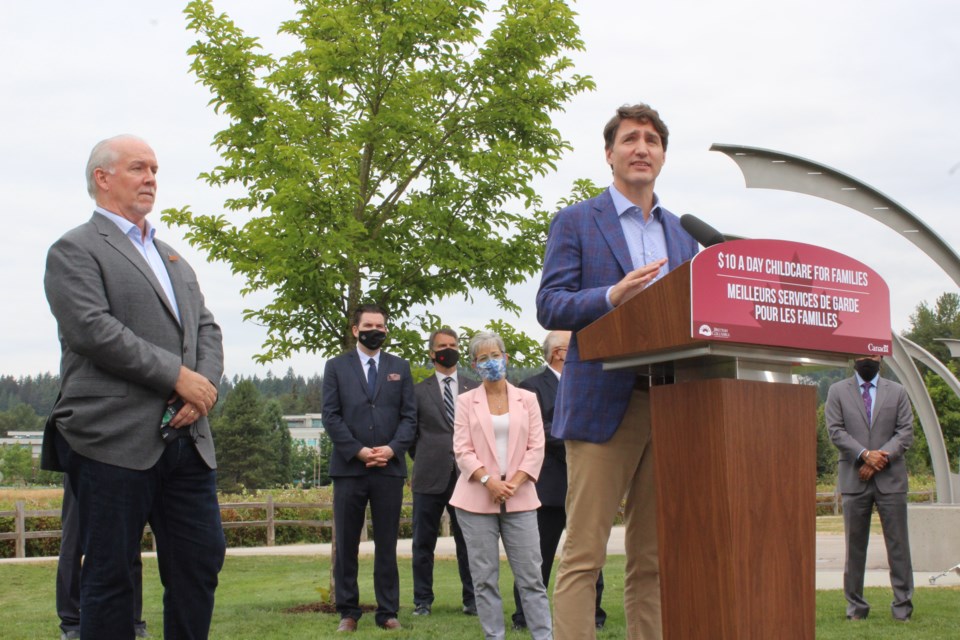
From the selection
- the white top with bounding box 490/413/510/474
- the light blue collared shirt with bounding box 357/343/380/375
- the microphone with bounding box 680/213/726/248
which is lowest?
the white top with bounding box 490/413/510/474

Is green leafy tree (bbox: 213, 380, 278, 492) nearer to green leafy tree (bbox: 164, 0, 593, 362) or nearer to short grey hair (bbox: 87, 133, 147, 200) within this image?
green leafy tree (bbox: 164, 0, 593, 362)

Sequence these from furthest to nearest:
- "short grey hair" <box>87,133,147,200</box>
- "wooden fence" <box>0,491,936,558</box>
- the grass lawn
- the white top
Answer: "wooden fence" <box>0,491,936,558</box> < the grass lawn < the white top < "short grey hair" <box>87,133,147,200</box>

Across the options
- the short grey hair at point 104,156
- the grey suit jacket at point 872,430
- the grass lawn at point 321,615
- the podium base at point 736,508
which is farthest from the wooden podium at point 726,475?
the grey suit jacket at point 872,430

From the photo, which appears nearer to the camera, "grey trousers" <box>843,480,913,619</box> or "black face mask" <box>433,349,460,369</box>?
"grey trousers" <box>843,480,913,619</box>

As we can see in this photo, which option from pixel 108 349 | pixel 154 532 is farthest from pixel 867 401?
pixel 108 349

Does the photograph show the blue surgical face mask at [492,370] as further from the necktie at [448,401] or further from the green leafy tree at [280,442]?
the green leafy tree at [280,442]

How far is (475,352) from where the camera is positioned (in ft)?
25.1

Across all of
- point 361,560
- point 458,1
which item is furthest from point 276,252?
point 361,560

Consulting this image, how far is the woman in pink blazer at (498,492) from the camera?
22.3 feet

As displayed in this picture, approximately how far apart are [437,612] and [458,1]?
239 inches

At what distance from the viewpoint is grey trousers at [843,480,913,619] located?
8844 millimetres

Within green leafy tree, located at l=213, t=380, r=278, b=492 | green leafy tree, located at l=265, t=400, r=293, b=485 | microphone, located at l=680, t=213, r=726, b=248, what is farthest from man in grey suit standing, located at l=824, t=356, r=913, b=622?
green leafy tree, located at l=265, t=400, r=293, b=485

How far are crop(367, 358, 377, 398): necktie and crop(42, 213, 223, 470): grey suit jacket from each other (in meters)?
4.53

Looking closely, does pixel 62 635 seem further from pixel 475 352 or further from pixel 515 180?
pixel 515 180
